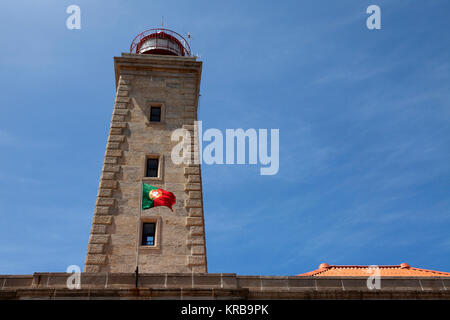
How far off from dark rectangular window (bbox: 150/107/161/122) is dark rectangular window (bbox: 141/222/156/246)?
6.41m

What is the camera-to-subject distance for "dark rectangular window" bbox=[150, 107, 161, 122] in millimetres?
26328

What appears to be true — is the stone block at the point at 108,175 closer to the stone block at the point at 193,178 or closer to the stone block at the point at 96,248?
the stone block at the point at 96,248

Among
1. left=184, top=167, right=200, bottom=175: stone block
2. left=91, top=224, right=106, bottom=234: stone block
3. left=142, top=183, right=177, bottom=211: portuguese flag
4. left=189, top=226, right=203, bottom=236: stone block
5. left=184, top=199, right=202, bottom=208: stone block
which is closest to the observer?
left=142, top=183, right=177, bottom=211: portuguese flag

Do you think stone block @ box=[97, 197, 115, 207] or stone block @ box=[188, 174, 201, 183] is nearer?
stone block @ box=[97, 197, 115, 207]

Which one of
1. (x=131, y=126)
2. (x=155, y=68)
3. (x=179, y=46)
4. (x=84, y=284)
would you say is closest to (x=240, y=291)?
(x=84, y=284)

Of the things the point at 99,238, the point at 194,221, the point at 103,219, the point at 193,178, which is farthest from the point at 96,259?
the point at 193,178

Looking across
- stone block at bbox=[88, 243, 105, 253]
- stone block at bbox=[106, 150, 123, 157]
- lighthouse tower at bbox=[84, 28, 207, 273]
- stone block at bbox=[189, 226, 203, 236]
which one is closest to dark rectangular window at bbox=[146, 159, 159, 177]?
lighthouse tower at bbox=[84, 28, 207, 273]

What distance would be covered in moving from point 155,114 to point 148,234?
734 centimetres

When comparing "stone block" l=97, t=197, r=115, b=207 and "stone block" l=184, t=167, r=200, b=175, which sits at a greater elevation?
"stone block" l=184, t=167, r=200, b=175

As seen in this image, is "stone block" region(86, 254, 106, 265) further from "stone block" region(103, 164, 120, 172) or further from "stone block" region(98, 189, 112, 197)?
"stone block" region(103, 164, 120, 172)

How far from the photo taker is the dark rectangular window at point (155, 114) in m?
26.3

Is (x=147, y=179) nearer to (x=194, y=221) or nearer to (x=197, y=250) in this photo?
(x=194, y=221)
